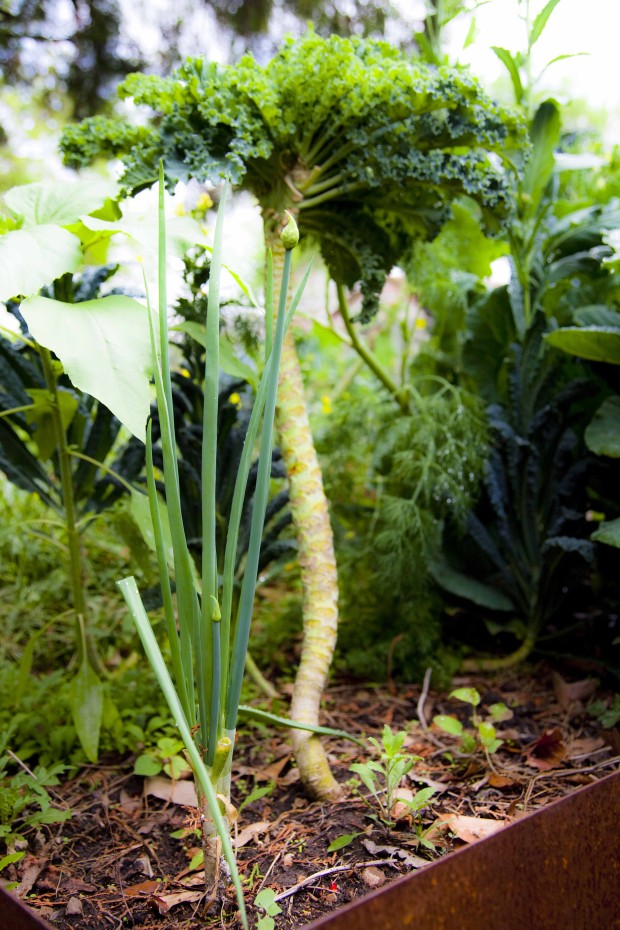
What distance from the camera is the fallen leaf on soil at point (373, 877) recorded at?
986 millimetres

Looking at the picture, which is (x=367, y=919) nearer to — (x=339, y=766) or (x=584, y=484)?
(x=339, y=766)

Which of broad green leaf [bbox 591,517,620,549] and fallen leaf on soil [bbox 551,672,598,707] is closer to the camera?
broad green leaf [bbox 591,517,620,549]

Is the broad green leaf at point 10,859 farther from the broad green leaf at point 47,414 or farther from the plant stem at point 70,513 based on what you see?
the broad green leaf at point 47,414

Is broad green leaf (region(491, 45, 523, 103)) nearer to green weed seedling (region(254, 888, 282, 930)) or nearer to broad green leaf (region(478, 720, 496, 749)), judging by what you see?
broad green leaf (region(478, 720, 496, 749))

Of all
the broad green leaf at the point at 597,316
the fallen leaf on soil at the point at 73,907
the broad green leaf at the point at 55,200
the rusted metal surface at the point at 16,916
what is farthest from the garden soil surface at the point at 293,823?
the broad green leaf at the point at 55,200

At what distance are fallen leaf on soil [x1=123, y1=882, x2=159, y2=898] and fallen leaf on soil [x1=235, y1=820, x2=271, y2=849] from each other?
14 cm

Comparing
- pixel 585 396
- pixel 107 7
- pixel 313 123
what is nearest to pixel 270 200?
pixel 313 123

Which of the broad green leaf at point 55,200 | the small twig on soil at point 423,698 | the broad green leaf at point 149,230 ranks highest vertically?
the broad green leaf at point 55,200

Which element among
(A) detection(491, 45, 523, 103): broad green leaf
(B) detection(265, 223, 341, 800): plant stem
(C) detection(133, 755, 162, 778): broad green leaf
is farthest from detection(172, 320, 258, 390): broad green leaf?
(A) detection(491, 45, 523, 103): broad green leaf

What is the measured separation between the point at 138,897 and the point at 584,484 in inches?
58.1

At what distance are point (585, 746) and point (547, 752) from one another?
0.13 metres

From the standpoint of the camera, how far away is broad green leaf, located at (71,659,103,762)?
53.1 inches

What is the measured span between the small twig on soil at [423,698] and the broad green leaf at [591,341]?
931mm

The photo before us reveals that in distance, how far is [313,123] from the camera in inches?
56.8
